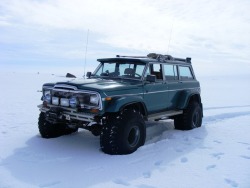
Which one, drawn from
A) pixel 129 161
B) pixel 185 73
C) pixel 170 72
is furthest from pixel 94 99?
pixel 185 73

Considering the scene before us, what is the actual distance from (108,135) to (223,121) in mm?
5795

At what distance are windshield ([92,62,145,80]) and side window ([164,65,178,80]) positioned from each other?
1024 mm

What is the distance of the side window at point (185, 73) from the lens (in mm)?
8771

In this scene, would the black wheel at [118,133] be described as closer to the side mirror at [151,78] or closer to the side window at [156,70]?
the side mirror at [151,78]

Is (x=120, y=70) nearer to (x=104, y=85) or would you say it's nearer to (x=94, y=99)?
(x=104, y=85)

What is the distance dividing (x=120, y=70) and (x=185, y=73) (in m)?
2.58

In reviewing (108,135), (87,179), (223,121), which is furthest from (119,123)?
(223,121)

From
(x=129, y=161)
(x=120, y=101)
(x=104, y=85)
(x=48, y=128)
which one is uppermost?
(x=104, y=85)

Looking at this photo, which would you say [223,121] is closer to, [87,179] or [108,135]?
[108,135]

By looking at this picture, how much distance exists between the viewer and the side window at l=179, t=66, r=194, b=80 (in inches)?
345

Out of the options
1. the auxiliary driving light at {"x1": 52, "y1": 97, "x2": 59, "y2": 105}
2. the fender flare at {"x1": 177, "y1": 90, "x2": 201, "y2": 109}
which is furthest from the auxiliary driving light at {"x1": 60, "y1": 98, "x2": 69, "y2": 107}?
the fender flare at {"x1": 177, "y1": 90, "x2": 201, "y2": 109}

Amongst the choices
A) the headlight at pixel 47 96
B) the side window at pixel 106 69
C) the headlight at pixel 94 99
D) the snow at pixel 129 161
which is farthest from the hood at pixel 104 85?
the snow at pixel 129 161

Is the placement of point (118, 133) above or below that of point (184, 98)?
below

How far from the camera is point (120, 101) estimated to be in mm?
5914
